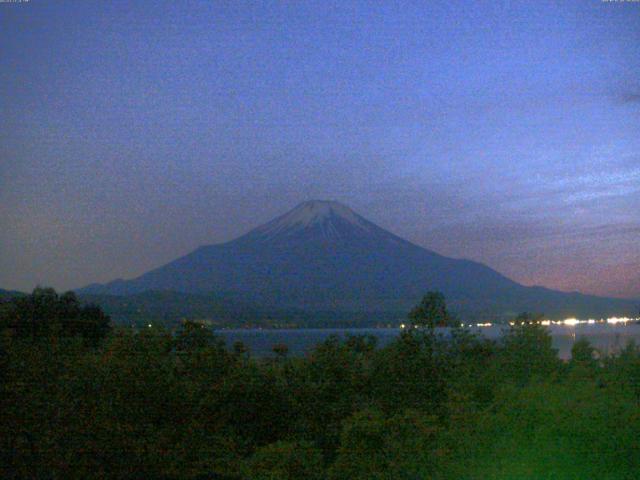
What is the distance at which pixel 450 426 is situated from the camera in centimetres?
710

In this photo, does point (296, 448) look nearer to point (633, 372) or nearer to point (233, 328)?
point (633, 372)

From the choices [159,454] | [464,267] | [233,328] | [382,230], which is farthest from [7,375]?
[382,230]

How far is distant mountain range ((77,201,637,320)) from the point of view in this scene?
103 feet

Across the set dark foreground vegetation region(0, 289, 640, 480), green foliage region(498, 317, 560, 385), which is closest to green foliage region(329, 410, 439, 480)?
dark foreground vegetation region(0, 289, 640, 480)

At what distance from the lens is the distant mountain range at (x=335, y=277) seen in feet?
103

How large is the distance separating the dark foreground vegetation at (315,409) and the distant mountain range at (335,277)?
15371 millimetres

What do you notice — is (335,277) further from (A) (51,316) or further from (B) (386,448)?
(B) (386,448)

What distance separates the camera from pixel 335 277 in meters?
41.6

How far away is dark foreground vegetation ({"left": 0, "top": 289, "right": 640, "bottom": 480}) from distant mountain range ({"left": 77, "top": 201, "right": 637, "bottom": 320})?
1537 cm

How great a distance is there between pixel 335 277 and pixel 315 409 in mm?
32099

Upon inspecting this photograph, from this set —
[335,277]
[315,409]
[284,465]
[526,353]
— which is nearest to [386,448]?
[284,465]

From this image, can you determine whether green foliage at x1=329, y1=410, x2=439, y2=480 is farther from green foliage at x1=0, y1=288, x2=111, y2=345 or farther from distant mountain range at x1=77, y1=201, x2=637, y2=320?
distant mountain range at x1=77, y1=201, x2=637, y2=320

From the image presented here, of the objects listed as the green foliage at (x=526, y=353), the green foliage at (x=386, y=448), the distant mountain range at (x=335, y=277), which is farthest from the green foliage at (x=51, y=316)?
the distant mountain range at (x=335, y=277)

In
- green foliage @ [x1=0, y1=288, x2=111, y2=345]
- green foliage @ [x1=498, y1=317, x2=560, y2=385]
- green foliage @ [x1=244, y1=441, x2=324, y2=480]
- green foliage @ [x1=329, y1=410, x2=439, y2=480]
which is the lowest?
green foliage @ [x1=244, y1=441, x2=324, y2=480]
